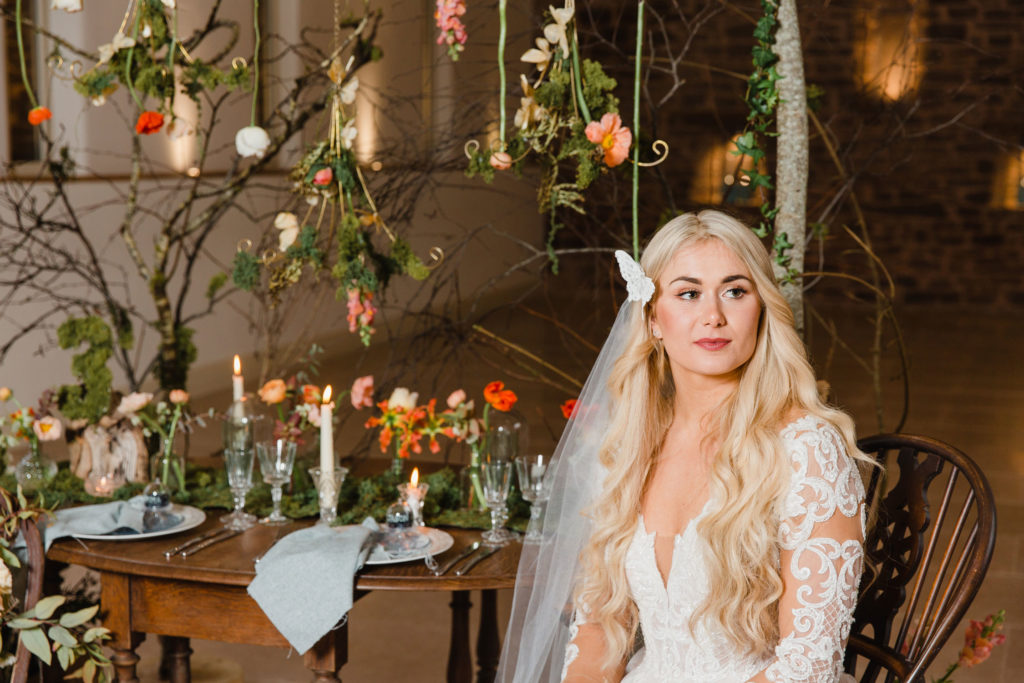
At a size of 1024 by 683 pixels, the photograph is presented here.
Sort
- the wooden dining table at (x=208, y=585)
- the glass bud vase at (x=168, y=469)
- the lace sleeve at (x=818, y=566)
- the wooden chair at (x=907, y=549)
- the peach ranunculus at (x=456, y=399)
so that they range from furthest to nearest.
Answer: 1. the glass bud vase at (x=168, y=469)
2. the peach ranunculus at (x=456, y=399)
3. the wooden dining table at (x=208, y=585)
4. the wooden chair at (x=907, y=549)
5. the lace sleeve at (x=818, y=566)

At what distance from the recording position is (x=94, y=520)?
88.3 inches

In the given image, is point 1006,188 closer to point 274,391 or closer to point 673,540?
point 274,391

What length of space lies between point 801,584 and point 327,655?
2.96 ft

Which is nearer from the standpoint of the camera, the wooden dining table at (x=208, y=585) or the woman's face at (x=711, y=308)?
the woman's face at (x=711, y=308)

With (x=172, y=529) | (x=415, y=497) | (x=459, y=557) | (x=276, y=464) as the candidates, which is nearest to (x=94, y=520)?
(x=172, y=529)

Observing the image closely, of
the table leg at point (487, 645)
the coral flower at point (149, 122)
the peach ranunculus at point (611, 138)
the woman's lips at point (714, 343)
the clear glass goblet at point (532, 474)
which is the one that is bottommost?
the table leg at point (487, 645)

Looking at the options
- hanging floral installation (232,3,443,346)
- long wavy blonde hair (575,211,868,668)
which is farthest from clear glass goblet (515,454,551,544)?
hanging floral installation (232,3,443,346)

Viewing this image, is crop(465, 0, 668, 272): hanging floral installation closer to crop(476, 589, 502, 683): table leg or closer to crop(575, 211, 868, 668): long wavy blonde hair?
crop(575, 211, 868, 668): long wavy blonde hair

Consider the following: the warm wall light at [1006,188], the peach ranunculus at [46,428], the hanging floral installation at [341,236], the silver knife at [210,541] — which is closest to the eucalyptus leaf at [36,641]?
the silver knife at [210,541]

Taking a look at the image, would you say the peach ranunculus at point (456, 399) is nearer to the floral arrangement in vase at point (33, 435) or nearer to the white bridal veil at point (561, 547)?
the white bridal veil at point (561, 547)

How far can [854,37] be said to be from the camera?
11273 millimetres

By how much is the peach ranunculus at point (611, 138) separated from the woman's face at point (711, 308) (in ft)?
1.40

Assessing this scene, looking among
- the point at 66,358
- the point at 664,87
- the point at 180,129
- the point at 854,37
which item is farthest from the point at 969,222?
the point at 180,129

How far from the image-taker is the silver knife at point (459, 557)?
2.04 m
